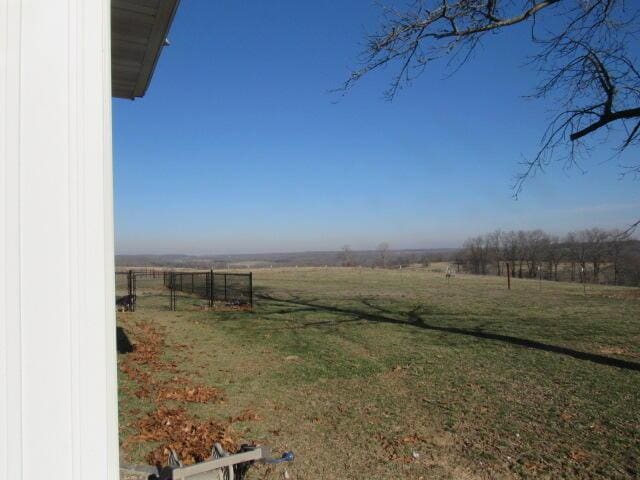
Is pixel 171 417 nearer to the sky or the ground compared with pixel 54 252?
nearer to the ground

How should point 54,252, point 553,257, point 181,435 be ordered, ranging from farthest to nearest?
1. point 553,257
2. point 181,435
3. point 54,252

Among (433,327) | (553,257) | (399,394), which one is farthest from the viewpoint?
(553,257)

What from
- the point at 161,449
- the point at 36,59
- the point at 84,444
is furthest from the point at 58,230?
the point at 161,449

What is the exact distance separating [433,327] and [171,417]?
764cm

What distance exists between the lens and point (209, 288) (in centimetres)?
2003

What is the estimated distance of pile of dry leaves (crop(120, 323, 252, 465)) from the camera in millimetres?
3994

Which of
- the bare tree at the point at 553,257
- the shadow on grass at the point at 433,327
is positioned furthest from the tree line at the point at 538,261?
the shadow on grass at the point at 433,327

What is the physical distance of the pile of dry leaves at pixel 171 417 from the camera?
3994 millimetres

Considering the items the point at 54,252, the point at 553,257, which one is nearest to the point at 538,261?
the point at 553,257

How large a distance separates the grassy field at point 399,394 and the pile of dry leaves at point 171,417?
0.03m

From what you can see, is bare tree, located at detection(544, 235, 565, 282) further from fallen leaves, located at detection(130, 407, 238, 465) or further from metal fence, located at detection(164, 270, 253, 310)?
fallen leaves, located at detection(130, 407, 238, 465)

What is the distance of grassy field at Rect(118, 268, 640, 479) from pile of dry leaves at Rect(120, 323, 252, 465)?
28mm

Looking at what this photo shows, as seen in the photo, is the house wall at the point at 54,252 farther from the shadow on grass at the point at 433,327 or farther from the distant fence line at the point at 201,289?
the distant fence line at the point at 201,289

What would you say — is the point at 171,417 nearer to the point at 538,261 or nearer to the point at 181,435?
the point at 181,435
